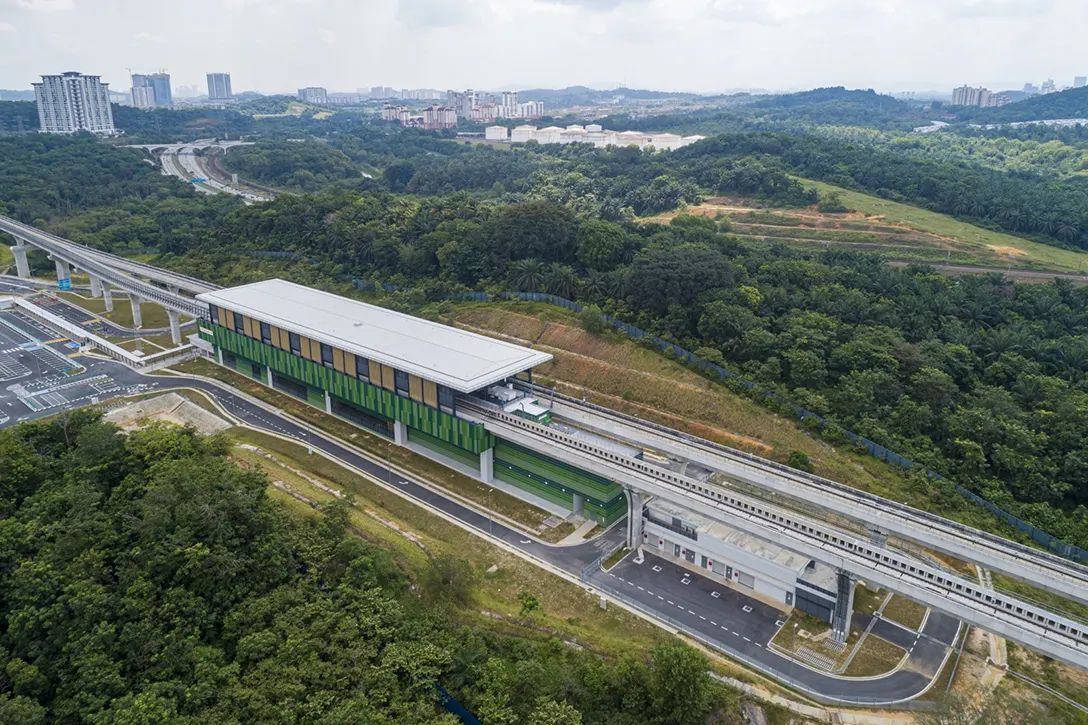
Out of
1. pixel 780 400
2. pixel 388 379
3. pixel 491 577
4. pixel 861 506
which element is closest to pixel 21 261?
pixel 388 379

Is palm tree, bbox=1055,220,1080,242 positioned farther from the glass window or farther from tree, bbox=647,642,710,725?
tree, bbox=647,642,710,725

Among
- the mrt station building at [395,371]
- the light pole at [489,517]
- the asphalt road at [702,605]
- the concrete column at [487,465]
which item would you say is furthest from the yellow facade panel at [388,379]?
the light pole at [489,517]

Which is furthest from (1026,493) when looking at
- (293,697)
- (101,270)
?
(101,270)

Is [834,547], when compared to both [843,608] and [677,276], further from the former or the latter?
[677,276]

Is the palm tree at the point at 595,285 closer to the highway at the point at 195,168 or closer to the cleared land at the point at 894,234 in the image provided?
the cleared land at the point at 894,234

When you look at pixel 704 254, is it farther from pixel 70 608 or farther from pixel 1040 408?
pixel 70 608

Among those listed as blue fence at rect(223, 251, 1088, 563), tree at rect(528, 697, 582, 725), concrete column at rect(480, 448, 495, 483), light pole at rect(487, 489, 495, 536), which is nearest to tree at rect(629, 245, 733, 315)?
blue fence at rect(223, 251, 1088, 563)
